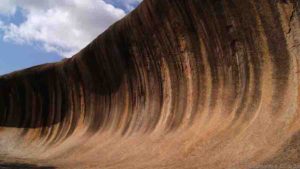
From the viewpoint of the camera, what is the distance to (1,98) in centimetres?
2336

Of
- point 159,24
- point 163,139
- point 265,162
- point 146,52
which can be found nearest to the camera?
point 265,162

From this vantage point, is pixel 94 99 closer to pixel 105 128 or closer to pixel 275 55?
pixel 105 128

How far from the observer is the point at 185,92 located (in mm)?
12102

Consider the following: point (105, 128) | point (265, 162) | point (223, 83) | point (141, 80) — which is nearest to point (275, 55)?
point (223, 83)

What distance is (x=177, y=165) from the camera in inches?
381

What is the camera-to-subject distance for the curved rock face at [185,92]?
9.12 m

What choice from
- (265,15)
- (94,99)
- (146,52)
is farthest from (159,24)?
(94,99)

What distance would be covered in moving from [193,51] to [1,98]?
13.9 m

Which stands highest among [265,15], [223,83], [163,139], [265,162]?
[265,15]

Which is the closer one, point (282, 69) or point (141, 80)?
point (282, 69)

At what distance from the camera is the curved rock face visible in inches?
359

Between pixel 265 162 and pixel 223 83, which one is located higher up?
pixel 223 83

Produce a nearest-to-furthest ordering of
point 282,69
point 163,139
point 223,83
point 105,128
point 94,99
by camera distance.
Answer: point 282,69, point 223,83, point 163,139, point 105,128, point 94,99

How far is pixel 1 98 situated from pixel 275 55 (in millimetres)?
16589
